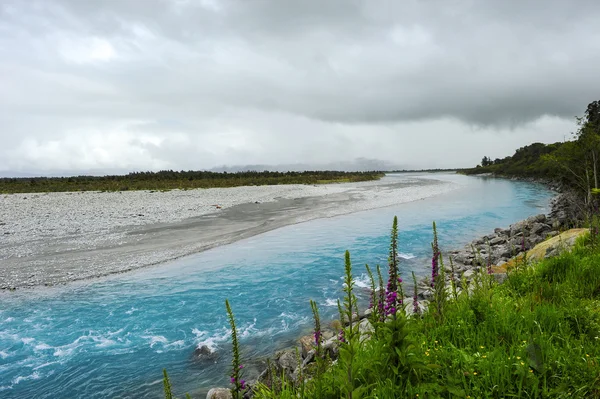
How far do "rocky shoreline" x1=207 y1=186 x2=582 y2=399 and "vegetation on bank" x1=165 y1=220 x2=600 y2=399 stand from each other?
47cm

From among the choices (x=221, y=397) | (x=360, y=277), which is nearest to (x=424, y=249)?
(x=360, y=277)

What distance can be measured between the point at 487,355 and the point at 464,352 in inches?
9.9

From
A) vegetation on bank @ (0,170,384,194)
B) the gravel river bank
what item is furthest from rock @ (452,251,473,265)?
vegetation on bank @ (0,170,384,194)

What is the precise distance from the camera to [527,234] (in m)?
22.1

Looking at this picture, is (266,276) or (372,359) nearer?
(372,359)

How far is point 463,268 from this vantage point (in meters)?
14.9

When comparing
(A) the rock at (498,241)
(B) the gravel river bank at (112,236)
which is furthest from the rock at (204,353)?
(A) the rock at (498,241)

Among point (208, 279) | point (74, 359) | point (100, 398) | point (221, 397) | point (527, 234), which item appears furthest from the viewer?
point (527, 234)

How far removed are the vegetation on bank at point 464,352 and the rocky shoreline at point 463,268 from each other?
0.47 meters

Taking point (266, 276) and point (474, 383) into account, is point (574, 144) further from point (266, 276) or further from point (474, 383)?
point (474, 383)

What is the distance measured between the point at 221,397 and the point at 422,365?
15.1 feet

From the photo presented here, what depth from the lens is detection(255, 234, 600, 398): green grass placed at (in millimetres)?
3377

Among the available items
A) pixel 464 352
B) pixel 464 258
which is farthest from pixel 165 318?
pixel 464 258

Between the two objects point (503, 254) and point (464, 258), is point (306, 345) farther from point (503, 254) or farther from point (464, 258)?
point (503, 254)
